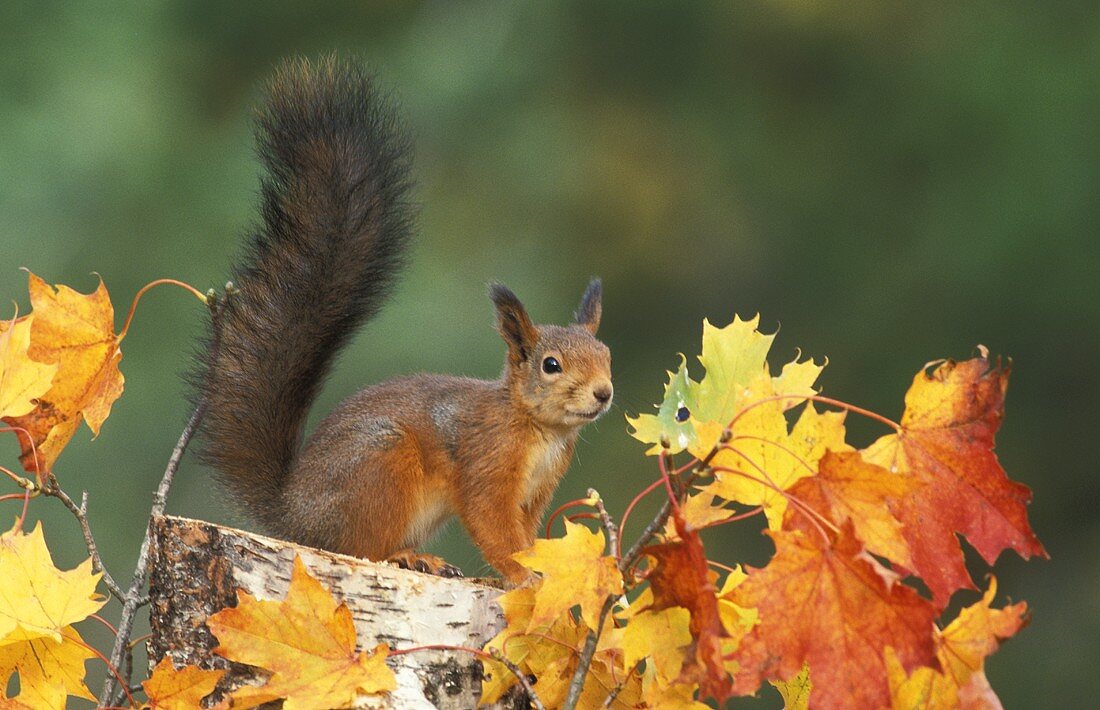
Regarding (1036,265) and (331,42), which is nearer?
(1036,265)

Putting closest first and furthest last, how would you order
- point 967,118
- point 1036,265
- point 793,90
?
point 1036,265 < point 967,118 < point 793,90

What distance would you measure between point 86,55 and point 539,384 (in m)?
3.35

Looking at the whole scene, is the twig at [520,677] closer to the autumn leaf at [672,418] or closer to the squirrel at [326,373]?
the autumn leaf at [672,418]

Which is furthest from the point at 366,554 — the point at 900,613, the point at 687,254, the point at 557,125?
the point at 557,125

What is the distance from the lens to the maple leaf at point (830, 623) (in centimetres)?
86

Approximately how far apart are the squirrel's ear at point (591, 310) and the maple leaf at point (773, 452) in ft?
2.79

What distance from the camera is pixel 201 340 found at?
5.41 feet

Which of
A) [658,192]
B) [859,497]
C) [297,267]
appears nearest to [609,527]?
[859,497]

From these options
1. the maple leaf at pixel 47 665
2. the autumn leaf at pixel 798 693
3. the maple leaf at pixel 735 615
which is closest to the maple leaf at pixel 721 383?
the maple leaf at pixel 735 615

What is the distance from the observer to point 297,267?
5.53ft

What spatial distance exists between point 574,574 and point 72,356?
0.50 m

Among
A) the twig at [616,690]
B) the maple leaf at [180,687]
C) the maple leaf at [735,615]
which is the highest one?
the maple leaf at [735,615]

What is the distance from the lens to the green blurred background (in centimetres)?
432

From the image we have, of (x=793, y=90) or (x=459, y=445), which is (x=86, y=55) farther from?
(x=459, y=445)
